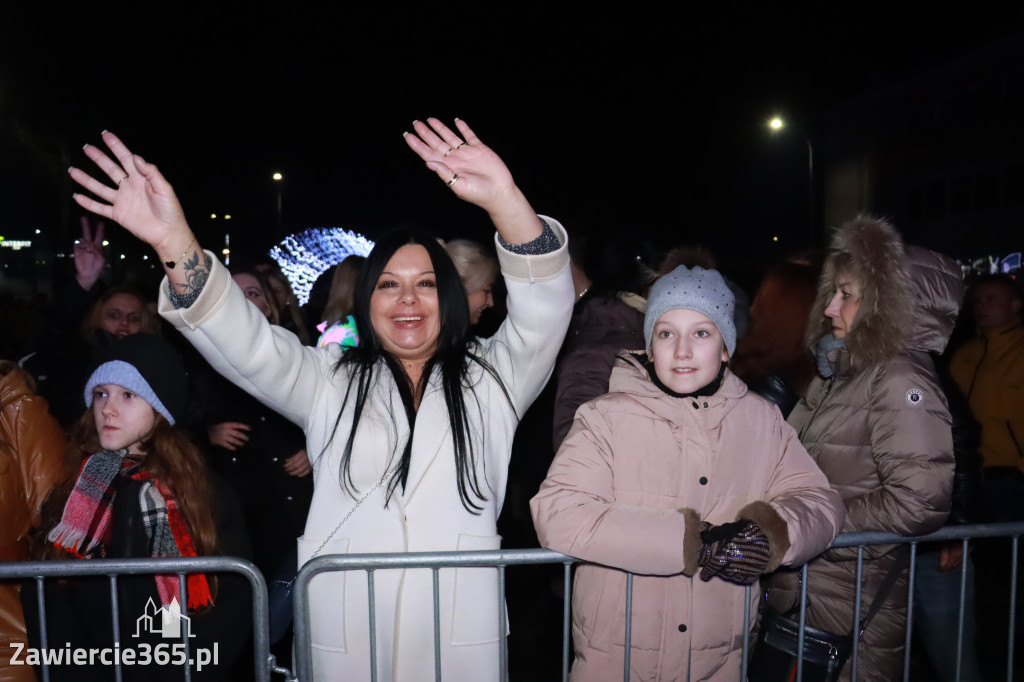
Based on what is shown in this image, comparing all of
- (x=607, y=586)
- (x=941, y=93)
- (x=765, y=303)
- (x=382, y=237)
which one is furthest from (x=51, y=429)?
(x=941, y=93)

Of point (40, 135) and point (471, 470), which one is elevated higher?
point (40, 135)

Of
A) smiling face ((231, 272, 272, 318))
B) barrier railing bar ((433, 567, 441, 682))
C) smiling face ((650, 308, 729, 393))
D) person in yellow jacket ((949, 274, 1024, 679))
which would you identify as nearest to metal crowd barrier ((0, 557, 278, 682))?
barrier railing bar ((433, 567, 441, 682))

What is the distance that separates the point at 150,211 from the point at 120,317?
2939 mm

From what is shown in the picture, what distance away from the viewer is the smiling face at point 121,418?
287 centimetres

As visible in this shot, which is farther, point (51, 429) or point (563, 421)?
point (563, 421)

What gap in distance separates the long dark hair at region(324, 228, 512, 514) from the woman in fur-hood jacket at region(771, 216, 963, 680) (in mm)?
1296

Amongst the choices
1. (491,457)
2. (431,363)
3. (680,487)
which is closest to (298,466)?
(431,363)

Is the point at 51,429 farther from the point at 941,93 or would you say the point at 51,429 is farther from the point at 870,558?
the point at 941,93

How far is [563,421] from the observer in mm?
4023

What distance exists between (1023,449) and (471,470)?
165 inches

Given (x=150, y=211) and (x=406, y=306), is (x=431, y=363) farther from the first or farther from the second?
(x=150, y=211)

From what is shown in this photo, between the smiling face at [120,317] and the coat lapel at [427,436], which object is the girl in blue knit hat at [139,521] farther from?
the smiling face at [120,317]

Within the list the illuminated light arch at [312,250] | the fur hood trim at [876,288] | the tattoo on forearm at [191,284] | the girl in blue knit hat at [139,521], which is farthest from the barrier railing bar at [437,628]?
the illuminated light arch at [312,250]

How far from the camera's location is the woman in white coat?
2.33 meters
